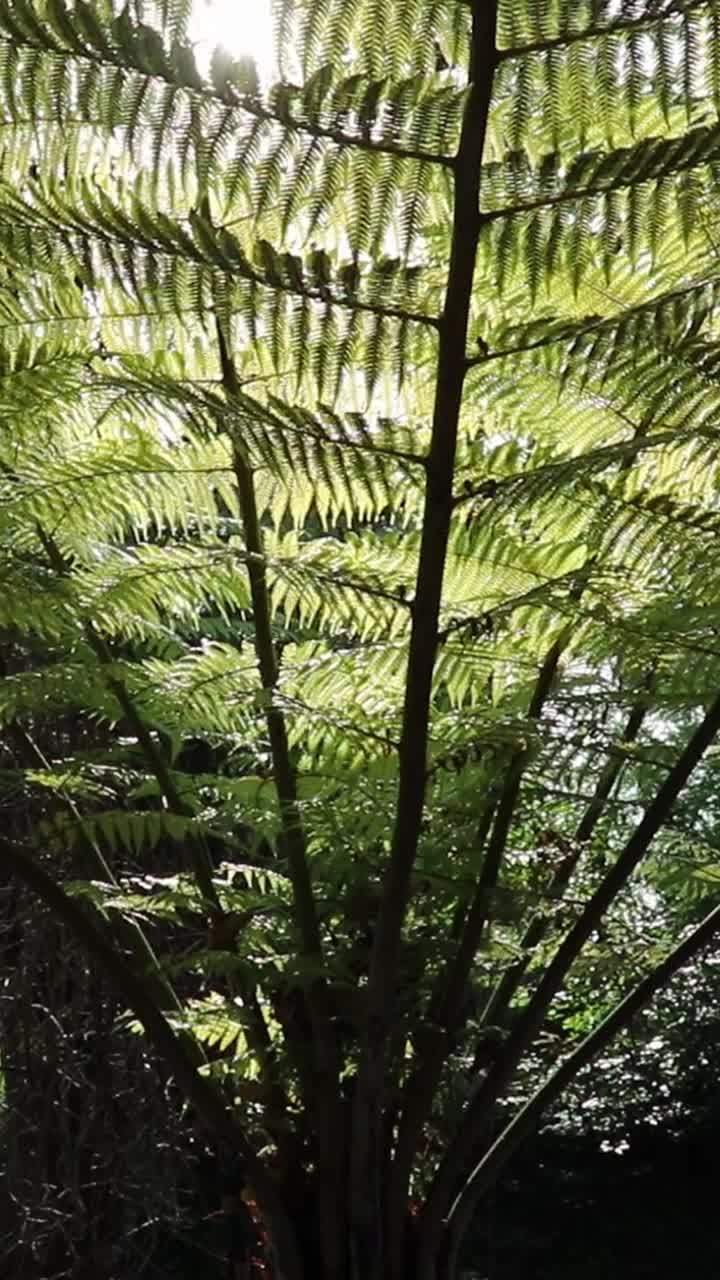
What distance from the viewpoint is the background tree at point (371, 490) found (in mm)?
887

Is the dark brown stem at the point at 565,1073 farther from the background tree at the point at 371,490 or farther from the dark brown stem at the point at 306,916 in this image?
the dark brown stem at the point at 306,916

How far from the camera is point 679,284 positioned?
1023 millimetres

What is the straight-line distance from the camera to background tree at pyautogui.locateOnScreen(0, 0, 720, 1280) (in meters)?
0.89

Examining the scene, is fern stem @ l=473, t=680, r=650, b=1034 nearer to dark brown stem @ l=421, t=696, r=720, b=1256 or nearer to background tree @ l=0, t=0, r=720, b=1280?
background tree @ l=0, t=0, r=720, b=1280

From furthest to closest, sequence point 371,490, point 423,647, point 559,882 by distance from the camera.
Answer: point 559,882 → point 371,490 → point 423,647

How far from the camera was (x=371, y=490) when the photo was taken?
3.52ft

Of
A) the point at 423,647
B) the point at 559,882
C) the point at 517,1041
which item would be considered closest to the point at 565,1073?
the point at 517,1041

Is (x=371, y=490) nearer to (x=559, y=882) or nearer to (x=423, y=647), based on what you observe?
(x=423, y=647)

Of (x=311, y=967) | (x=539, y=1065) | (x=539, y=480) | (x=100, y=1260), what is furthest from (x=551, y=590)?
(x=100, y=1260)

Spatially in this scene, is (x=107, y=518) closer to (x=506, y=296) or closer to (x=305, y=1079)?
(x=506, y=296)

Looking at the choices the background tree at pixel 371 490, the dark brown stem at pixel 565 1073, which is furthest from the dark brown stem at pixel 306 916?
the dark brown stem at pixel 565 1073

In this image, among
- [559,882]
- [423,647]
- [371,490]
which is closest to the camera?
[423,647]

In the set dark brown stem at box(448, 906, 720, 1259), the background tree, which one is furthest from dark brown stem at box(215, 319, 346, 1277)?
dark brown stem at box(448, 906, 720, 1259)

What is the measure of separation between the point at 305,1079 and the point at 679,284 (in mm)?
678
